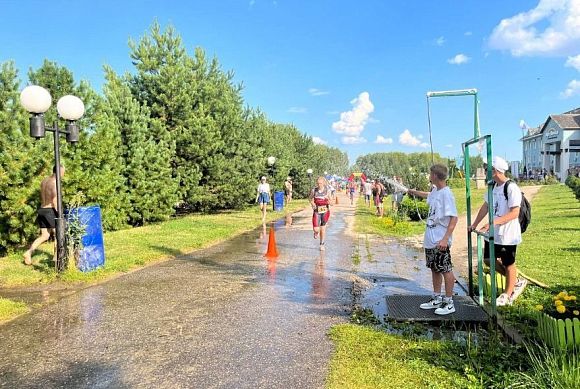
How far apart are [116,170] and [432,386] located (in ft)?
38.4

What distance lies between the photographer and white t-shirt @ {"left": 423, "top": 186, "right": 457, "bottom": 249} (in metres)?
5.00

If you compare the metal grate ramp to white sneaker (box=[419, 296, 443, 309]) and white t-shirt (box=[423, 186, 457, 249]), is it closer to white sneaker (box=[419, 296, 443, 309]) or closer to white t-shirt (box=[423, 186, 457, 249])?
white sneaker (box=[419, 296, 443, 309])

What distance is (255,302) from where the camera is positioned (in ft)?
19.4

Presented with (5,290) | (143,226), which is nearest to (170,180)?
(143,226)

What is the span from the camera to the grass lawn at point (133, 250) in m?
7.19

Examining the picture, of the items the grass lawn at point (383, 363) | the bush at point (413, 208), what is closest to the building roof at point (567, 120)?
the bush at point (413, 208)

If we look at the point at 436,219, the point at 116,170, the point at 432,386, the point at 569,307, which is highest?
the point at 116,170

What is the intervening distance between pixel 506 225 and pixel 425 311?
4.32 feet

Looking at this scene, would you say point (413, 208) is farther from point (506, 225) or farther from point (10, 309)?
point (10, 309)

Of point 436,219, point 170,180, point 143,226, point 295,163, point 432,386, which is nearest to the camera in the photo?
point 432,386

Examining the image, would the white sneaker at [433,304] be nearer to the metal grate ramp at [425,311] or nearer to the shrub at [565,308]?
the metal grate ramp at [425,311]

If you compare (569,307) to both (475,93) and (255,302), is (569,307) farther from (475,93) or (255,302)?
(255,302)

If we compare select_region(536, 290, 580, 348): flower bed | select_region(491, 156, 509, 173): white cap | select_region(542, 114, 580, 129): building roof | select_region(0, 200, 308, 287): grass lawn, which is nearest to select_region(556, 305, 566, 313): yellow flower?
select_region(536, 290, 580, 348): flower bed

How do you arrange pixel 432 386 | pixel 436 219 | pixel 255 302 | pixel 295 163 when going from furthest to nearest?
pixel 295 163, pixel 255 302, pixel 436 219, pixel 432 386
